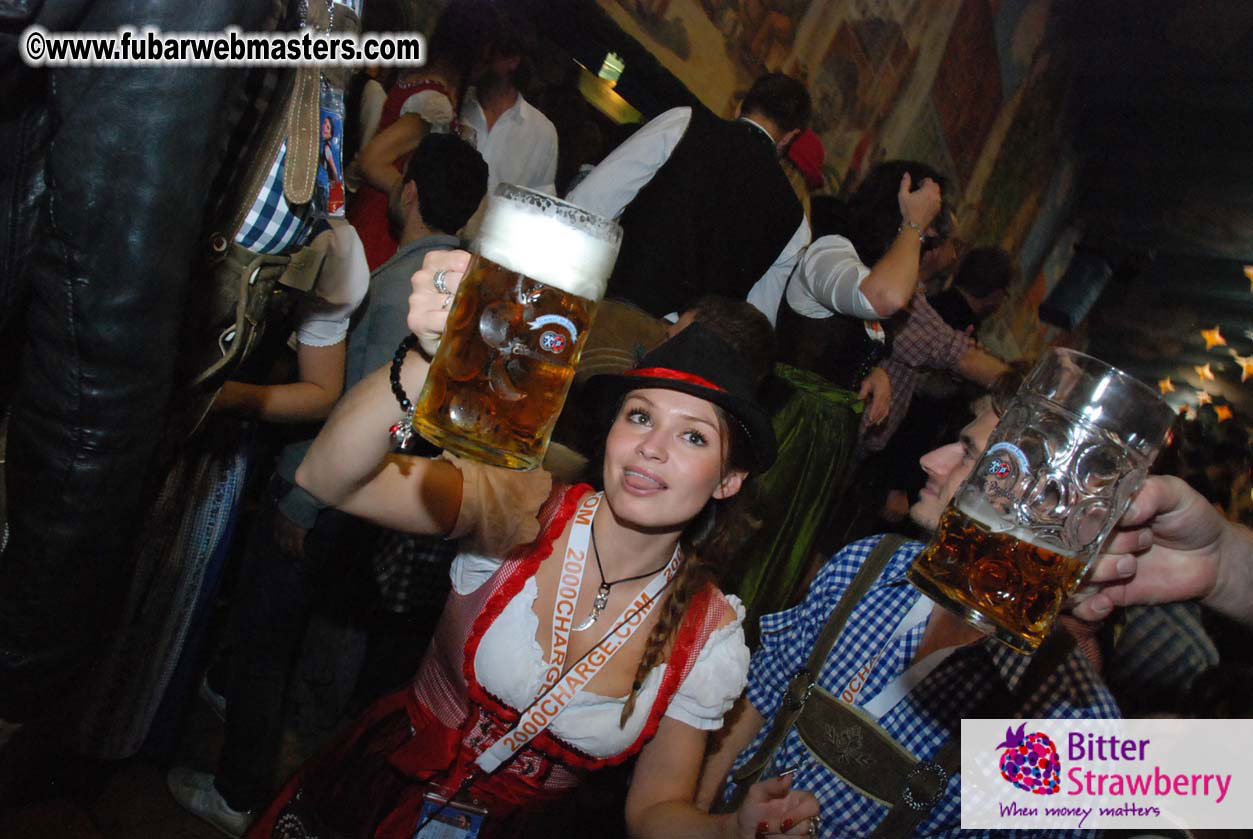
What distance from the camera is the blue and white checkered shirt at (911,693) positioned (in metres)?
1.75

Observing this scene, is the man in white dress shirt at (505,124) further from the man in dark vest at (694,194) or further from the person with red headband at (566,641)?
the person with red headband at (566,641)

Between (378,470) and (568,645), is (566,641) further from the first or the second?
(378,470)

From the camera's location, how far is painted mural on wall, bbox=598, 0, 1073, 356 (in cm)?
449

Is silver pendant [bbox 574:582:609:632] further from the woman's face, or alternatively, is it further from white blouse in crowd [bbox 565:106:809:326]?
white blouse in crowd [bbox 565:106:809:326]

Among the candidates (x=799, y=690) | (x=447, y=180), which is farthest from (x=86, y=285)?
(x=799, y=690)

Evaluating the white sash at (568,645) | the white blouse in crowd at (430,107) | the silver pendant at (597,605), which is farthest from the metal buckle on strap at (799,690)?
the white blouse in crowd at (430,107)

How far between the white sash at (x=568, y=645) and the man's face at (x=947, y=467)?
64 centimetres

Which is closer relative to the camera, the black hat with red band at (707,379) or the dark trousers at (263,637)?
the black hat with red band at (707,379)

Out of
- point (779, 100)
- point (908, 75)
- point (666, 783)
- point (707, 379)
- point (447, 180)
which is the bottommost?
point (666, 783)

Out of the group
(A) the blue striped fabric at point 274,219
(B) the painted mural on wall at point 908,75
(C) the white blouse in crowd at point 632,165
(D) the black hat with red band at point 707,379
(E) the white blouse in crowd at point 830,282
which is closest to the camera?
(A) the blue striped fabric at point 274,219

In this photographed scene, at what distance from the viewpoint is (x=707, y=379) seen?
Result: 5.95ft

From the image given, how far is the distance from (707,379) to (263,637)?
1.56 metres

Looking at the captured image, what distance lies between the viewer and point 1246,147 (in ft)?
27.6

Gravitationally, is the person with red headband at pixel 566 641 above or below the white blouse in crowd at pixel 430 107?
below
